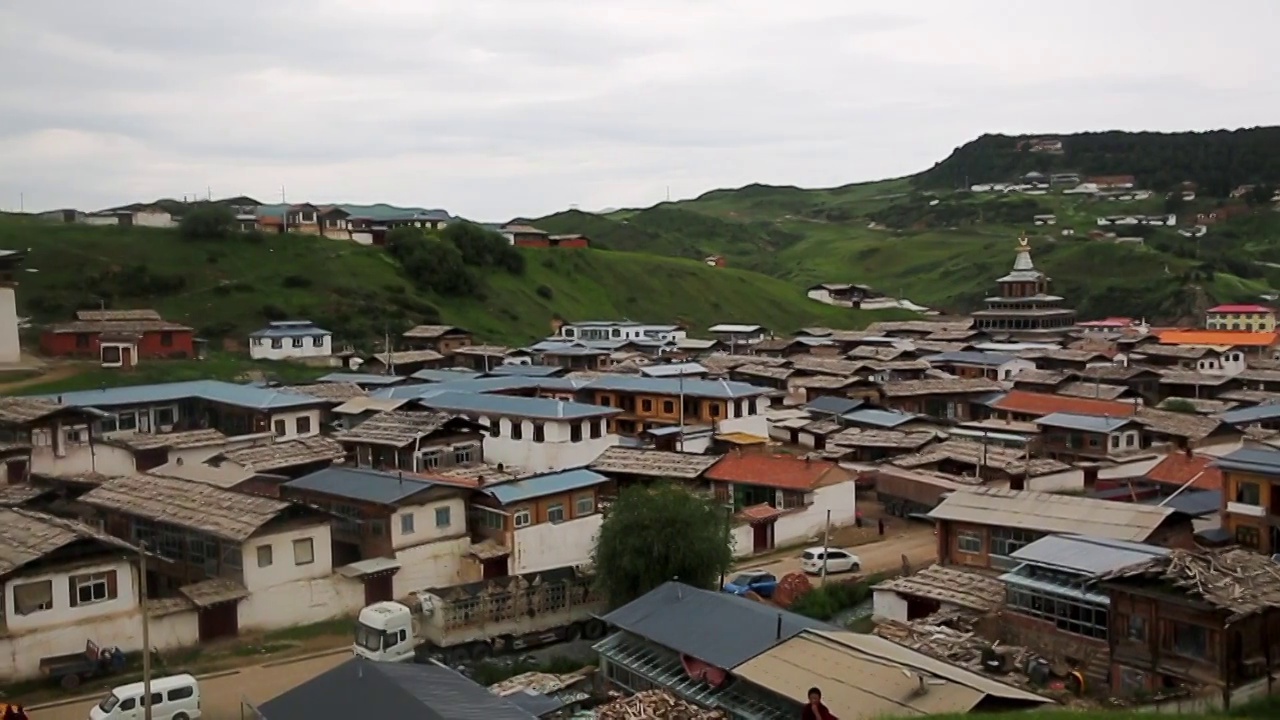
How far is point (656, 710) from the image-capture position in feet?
56.3

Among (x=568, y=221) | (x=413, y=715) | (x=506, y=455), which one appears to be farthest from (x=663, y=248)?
(x=413, y=715)

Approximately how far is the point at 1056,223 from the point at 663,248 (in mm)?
53935

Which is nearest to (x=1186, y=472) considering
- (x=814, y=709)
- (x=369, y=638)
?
(x=369, y=638)

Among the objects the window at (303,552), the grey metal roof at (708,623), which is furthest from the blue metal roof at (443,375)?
the grey metal roof at (708,623)

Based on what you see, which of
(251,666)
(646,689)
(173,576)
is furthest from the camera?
(173,576)

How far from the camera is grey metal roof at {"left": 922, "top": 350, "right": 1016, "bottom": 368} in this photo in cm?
6438

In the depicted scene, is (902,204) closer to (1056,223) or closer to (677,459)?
(1056,223)

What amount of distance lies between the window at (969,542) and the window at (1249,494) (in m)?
6.07

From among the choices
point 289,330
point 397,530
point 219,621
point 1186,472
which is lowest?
point 219,621

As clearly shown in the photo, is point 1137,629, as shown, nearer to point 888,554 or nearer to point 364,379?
point 888,554

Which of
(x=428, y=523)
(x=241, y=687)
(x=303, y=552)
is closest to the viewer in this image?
(x=241, y=687)

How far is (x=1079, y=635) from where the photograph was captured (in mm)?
21375

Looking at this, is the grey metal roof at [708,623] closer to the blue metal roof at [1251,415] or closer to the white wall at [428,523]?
the white wall at [428,523]

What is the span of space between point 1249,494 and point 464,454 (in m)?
23.5
